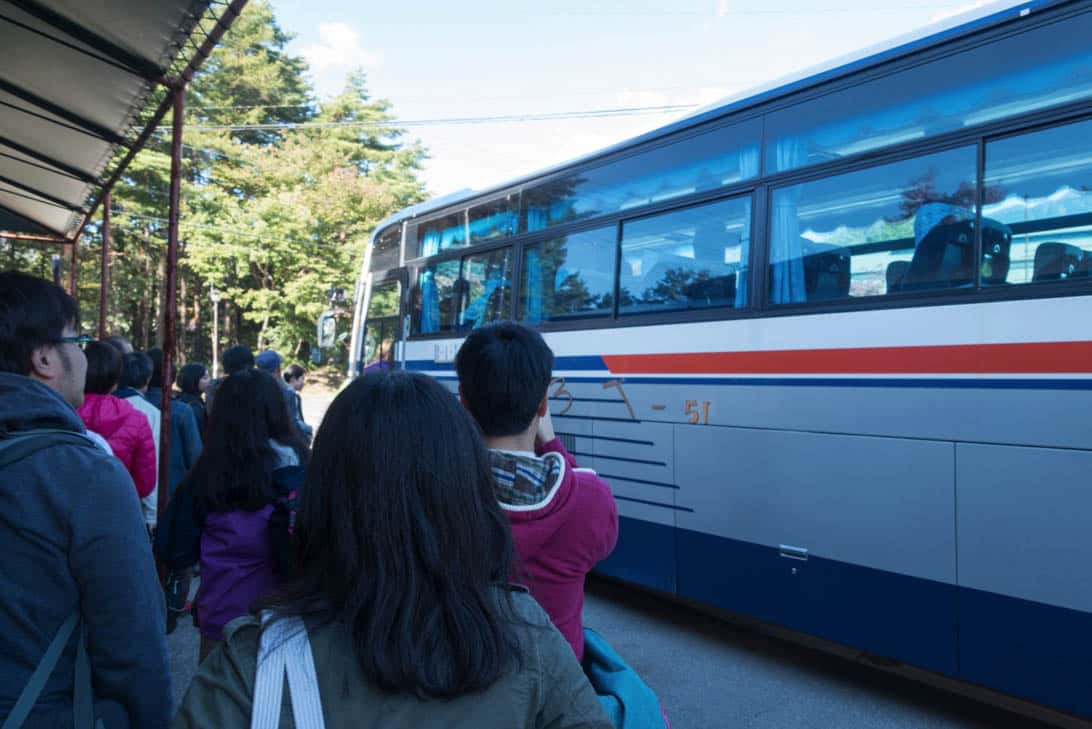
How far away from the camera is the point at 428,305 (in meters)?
8.43

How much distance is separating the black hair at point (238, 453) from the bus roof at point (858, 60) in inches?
146

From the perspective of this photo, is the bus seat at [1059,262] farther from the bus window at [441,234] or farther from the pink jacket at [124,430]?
the bus window at [441,234]

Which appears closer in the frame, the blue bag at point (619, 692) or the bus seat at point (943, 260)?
the blue bag at point (619, 692)

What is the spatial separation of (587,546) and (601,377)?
4071 millimetres

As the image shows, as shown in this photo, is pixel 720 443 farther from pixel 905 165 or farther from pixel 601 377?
pixel 905 165

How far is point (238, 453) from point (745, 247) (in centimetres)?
352

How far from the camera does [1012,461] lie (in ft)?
12.4

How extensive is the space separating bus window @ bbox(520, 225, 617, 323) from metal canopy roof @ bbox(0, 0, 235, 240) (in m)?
2.98

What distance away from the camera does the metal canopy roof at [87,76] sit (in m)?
4.34

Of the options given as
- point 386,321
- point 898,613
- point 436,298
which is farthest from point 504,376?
point 386,321

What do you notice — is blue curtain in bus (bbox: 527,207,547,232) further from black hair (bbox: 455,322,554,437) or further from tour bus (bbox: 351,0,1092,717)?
black hair (bbox: 455,322,554,437)

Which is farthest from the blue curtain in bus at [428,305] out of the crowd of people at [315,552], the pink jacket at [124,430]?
the crowd of people at [315,552]

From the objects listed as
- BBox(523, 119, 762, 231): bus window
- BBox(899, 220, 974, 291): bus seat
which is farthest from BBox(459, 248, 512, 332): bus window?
BBox(899, 220, 974, 291): bus seat

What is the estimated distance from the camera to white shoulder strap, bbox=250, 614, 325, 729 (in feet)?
3.47
